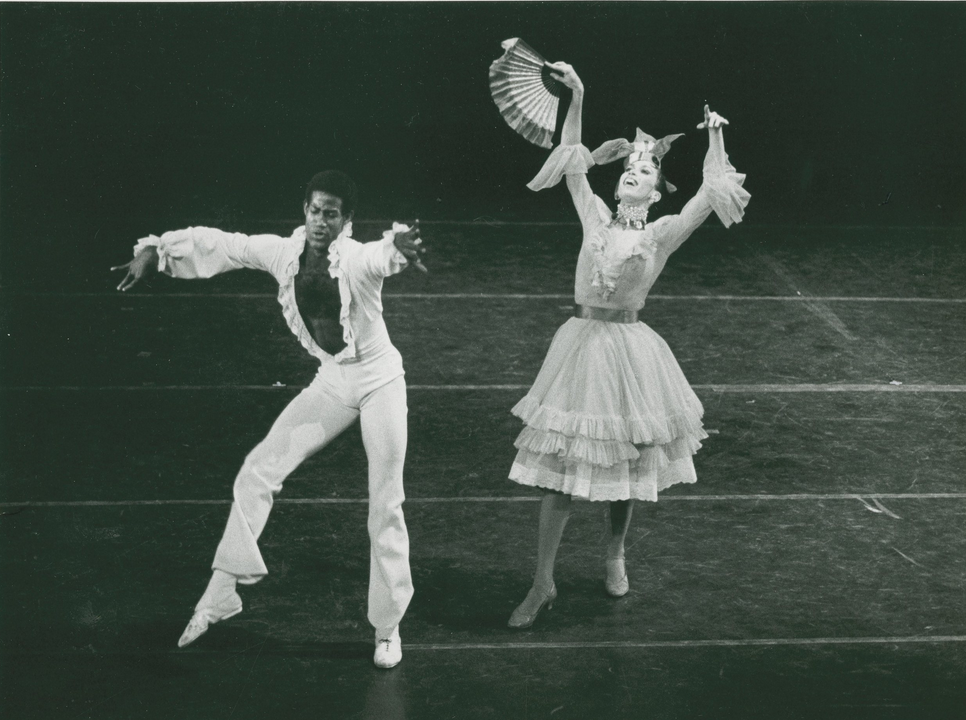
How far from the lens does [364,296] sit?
3.45 metres

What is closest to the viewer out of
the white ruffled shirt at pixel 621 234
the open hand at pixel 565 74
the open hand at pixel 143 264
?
the open hand at pixel 143 264

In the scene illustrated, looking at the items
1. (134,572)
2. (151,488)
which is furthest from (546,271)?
(134,572)

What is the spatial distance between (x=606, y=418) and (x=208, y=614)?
1210 mm

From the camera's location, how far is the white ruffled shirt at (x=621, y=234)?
12.2ft

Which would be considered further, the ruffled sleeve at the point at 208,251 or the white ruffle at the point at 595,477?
the white ruffle at the point at 595,477

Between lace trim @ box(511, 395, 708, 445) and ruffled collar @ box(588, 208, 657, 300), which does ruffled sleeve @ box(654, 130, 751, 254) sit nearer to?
ruffled collar @ box(588, 208, 657, 300)

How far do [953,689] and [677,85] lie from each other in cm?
548

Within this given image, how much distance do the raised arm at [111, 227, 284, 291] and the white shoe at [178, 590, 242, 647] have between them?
2.86 ft

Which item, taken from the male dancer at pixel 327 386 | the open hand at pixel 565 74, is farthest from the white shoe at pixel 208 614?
the open hand at pixel 565 74

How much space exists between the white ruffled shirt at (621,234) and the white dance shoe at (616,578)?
0.78 meters

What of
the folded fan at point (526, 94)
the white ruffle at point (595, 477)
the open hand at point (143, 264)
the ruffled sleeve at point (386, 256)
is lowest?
the white ruffle at point (595, 477)

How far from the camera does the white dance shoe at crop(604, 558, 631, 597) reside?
4000 millimetres

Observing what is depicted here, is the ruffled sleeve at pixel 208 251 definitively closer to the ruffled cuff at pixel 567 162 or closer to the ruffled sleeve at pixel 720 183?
the ruffled cuff at pixel 567 162

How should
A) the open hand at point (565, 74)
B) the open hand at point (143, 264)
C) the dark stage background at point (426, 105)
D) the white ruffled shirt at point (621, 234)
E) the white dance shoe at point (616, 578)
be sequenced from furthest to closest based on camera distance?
the dark stage background at point (426, 105) < the white dance shoe at point (616, 578) < the white ruffled shirt at point (621, 234) < the open hand at point (565, 74) < the open hand at point (143, 264)
